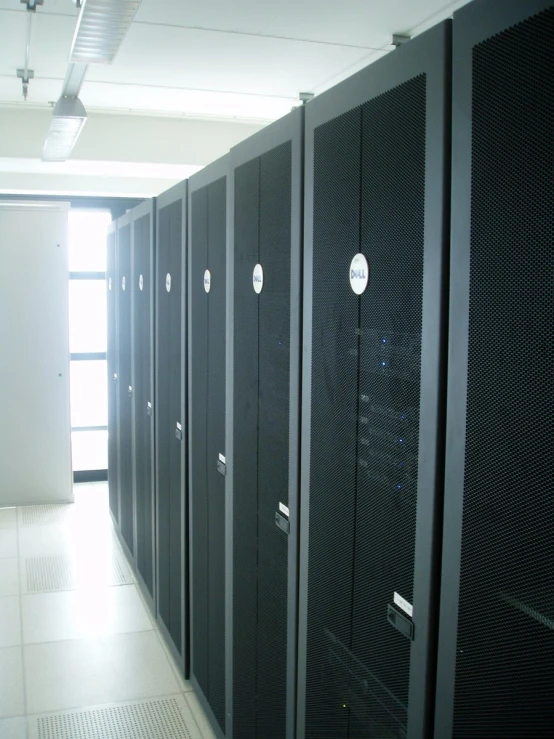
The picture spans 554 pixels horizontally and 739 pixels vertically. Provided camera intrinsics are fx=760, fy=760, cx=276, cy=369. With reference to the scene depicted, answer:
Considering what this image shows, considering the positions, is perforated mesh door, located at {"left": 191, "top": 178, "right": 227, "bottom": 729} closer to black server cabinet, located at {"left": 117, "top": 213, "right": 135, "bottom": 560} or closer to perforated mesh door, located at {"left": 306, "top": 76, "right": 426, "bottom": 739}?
perforated mesh door, located at {"left": 306, "top": 76, "right": 426, "bottom": 739}

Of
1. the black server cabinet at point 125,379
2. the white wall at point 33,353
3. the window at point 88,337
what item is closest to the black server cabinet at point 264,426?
the black server cabinet at point 125,379

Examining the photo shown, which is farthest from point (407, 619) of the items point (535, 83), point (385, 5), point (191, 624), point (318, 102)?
point (385, 5)

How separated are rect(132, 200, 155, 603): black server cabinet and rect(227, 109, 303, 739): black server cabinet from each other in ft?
5.04

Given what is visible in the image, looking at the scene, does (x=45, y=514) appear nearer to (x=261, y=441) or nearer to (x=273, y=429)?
(x=261, y=441)

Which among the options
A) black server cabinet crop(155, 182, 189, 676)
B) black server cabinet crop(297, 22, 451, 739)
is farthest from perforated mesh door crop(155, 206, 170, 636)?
black server cabinet crop(297, 22, 451, 739)

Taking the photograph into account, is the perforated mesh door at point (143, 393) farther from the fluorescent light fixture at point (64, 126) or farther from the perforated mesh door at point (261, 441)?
the perforated mesh door at point (261, 441)

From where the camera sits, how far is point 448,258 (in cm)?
123

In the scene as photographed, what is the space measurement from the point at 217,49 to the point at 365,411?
10.4 feet

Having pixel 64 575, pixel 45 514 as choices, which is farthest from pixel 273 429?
pixel 45 514

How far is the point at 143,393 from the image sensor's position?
422 cm

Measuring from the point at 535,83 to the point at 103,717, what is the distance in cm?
290

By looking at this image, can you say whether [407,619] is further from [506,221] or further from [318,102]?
[318,102]

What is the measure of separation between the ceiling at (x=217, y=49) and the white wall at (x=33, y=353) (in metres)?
1.08

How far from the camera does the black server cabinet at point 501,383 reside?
1.01 m
